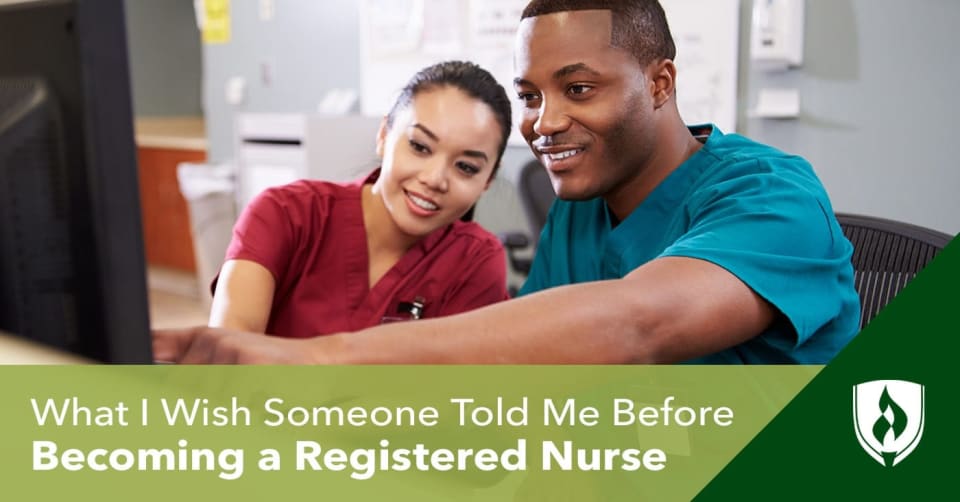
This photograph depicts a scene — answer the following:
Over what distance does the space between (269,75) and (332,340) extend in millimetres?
2995

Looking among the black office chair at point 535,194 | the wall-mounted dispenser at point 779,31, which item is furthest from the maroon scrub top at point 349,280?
the wall-mounted dispenser at point 779,31

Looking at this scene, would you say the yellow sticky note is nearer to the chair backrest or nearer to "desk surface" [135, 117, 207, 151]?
"desk surface" [135, 117, 207, 151]

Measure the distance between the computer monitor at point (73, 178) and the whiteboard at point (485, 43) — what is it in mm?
1479

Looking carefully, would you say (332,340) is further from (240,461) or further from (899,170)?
(899,170)

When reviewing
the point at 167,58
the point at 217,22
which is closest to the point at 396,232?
the point at 217,22

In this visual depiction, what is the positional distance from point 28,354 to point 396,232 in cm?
46

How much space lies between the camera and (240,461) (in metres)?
0.57

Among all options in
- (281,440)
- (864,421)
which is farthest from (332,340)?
(864,421)

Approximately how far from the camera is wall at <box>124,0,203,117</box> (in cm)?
430

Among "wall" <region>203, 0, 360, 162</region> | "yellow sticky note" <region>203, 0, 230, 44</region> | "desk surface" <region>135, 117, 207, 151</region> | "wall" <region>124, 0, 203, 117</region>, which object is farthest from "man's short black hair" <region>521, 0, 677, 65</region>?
"wall" <region>124, 0, 203, 117</region>

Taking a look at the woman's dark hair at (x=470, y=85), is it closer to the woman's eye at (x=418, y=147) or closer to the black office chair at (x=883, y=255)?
the woman's eye at (x=418, y=147)

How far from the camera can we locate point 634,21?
27.9 inches

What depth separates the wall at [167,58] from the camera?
14.1 ft

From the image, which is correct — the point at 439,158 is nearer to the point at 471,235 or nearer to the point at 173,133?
the point at 471,235
